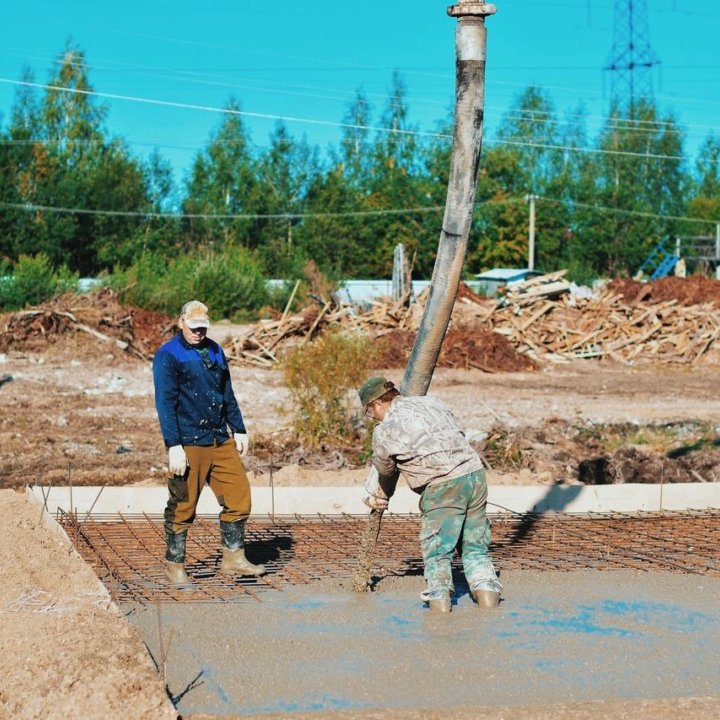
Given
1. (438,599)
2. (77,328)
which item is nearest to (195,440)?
(438,599)

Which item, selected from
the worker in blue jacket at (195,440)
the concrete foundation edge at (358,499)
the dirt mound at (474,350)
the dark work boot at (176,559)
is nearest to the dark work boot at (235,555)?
the worker in blue jacket at (195,440)

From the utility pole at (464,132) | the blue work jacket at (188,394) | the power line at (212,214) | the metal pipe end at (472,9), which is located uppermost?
the power line at (212,214)

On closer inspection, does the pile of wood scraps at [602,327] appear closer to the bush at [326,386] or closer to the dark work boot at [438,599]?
the bush at [326,386]

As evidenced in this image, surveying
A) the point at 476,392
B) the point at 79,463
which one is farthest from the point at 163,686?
the point at 476,392

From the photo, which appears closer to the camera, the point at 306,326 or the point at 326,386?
the point at 326,386

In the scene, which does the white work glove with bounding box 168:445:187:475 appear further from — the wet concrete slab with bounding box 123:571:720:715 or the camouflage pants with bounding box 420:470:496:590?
the camouflage pants with bounding box 420:470:496:590

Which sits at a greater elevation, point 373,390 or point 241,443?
point 373,390

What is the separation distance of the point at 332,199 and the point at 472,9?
40.7 m

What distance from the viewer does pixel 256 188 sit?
162ft

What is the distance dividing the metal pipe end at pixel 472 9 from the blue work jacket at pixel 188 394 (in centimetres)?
225

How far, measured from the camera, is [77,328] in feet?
68.6

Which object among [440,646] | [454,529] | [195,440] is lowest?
[440,646]

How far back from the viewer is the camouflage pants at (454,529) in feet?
18.6

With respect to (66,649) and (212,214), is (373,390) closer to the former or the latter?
(66,649)
